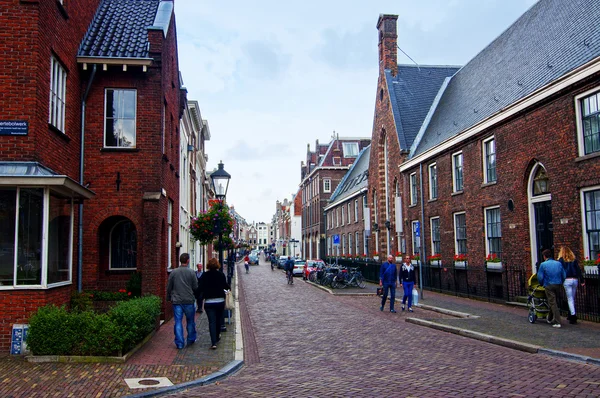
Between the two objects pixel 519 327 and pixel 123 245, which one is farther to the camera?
pixel 123 245

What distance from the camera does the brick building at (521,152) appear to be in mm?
15492

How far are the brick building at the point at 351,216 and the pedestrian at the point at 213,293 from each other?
26920mm

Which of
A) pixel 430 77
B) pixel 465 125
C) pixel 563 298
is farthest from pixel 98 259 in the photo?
pixel 430 77

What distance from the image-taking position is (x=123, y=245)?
50.1 ft

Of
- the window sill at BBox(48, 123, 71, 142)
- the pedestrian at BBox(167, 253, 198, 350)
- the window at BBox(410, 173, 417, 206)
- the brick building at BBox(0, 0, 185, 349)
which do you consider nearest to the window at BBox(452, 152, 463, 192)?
the window at BBox(410, 173, 417, 206)

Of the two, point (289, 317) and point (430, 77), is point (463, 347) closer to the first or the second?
point (289, 317)

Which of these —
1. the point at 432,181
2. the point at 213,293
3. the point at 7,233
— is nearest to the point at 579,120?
the point at 213,293

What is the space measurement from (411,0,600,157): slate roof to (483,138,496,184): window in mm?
1158

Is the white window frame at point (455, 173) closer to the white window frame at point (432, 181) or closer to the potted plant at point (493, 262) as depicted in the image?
the white window frame at point (432, 181)

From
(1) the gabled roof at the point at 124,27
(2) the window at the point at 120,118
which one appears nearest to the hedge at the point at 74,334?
(2) the window at the point at 120,118

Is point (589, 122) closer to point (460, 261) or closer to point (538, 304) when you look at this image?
point (538, 304)

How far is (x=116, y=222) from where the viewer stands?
597 inches

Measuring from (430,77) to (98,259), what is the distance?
88.7 ft

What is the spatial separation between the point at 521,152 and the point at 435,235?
9.46 meters
